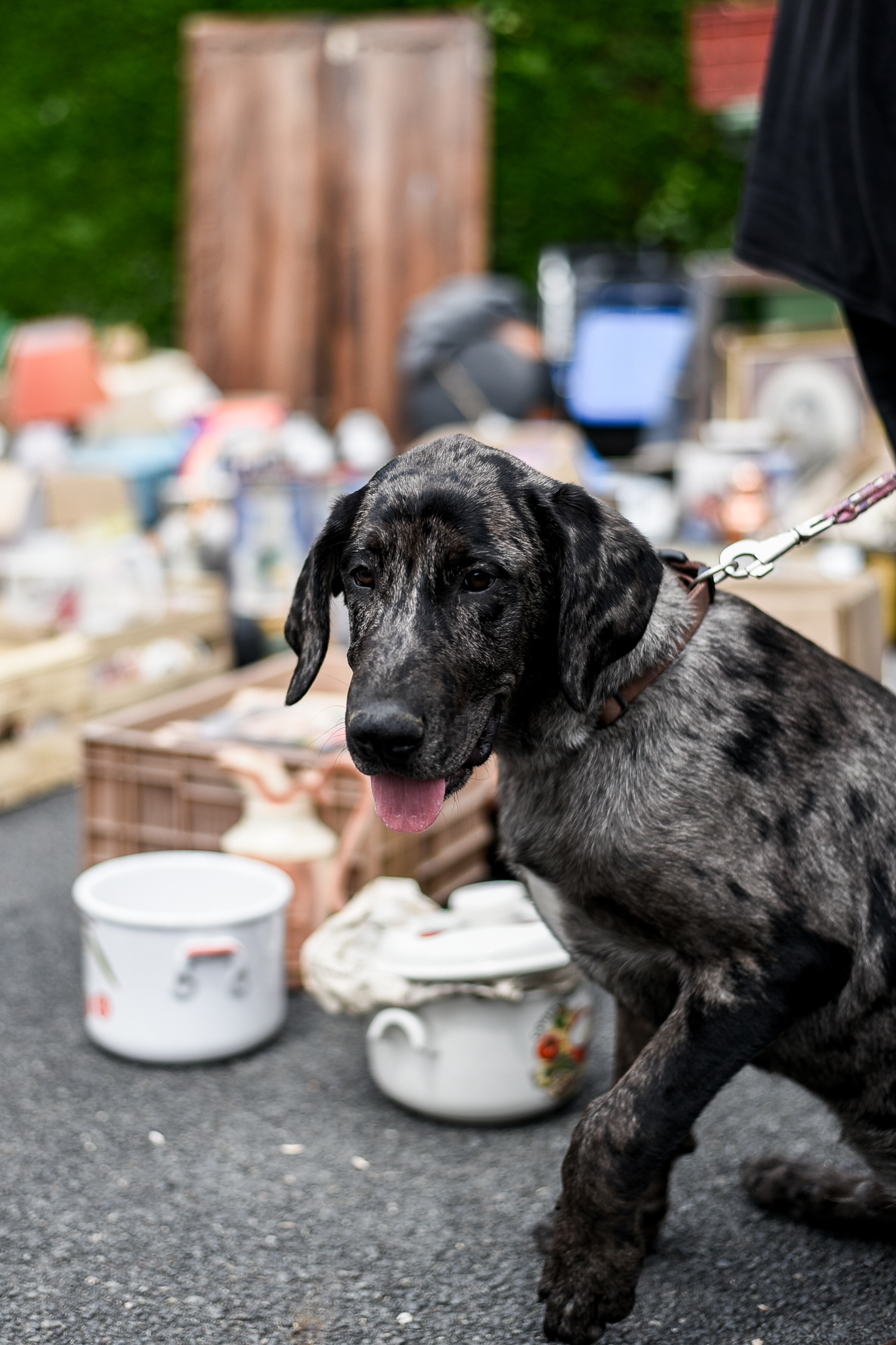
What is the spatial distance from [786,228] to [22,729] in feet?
9.48

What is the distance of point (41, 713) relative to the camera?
455 centimetres

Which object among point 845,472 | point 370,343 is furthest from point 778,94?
point 370,343

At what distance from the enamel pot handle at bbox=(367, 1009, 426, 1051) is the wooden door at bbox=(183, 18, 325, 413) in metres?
6.59

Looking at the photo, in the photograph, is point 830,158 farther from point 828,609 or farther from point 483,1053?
point 483,1053

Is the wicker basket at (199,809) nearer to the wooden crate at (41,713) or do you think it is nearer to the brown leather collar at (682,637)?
the wooden crate at (41,713)

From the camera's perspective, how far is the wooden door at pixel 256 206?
864 centimetres

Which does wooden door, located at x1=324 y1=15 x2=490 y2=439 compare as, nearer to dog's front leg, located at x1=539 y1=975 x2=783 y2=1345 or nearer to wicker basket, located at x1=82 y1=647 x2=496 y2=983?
wicker basket, located at x1=82 y1=647 x2=496 y2=983

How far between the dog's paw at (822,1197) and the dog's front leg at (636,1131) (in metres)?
0.60

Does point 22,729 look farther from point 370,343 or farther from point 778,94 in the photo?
point 370,343

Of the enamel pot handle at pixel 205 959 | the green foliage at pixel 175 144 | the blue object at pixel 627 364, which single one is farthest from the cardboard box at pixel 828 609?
the green foliage at pixel 175 144

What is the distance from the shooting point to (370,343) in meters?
8.69

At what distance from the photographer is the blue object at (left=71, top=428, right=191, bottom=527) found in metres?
6.44

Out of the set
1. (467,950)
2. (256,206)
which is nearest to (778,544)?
(467,950)

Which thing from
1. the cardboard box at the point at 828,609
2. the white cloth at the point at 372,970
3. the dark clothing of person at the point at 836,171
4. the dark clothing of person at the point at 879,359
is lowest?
the white cloth at the point at 372,970
